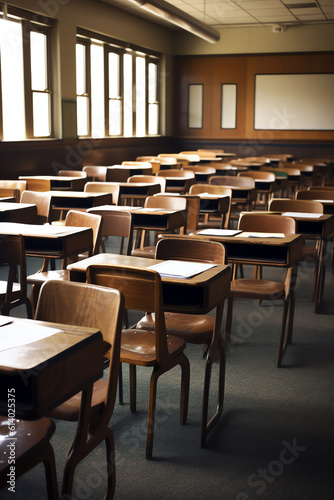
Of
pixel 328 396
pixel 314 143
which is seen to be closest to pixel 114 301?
pixel 328 396

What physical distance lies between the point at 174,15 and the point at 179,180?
2550 millimetres

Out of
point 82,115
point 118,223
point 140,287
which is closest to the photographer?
point 140,287

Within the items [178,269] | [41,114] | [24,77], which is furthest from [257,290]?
[41,114]

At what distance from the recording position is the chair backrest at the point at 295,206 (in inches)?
200

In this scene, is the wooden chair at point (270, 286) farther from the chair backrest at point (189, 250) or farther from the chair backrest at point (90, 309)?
the chair backrest at point (90, 309)

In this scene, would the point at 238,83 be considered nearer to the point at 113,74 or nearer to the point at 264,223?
the point at 113,74

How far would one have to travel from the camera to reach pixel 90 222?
14.0ft

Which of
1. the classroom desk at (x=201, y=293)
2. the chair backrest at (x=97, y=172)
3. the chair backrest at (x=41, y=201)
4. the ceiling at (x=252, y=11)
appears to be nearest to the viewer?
the classroom desk at (x=201, y=293)

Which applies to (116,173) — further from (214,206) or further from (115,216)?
(115,216)

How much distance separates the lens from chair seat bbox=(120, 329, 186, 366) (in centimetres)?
253

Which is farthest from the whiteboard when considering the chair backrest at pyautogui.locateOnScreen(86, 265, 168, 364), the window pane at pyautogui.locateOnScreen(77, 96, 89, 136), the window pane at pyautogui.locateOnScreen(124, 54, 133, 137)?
the chair backrest at pyautogui.locateOnScreen(86, 265, 168, 364)

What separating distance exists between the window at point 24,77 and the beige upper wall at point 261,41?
6.14 meters

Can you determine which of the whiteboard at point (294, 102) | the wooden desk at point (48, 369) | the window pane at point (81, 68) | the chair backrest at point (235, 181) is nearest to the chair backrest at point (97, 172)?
the chair backrest at point (235, 181)

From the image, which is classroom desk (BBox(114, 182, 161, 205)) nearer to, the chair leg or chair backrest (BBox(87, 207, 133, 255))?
chair backrest (BBox(87, 207, 133, 255))
